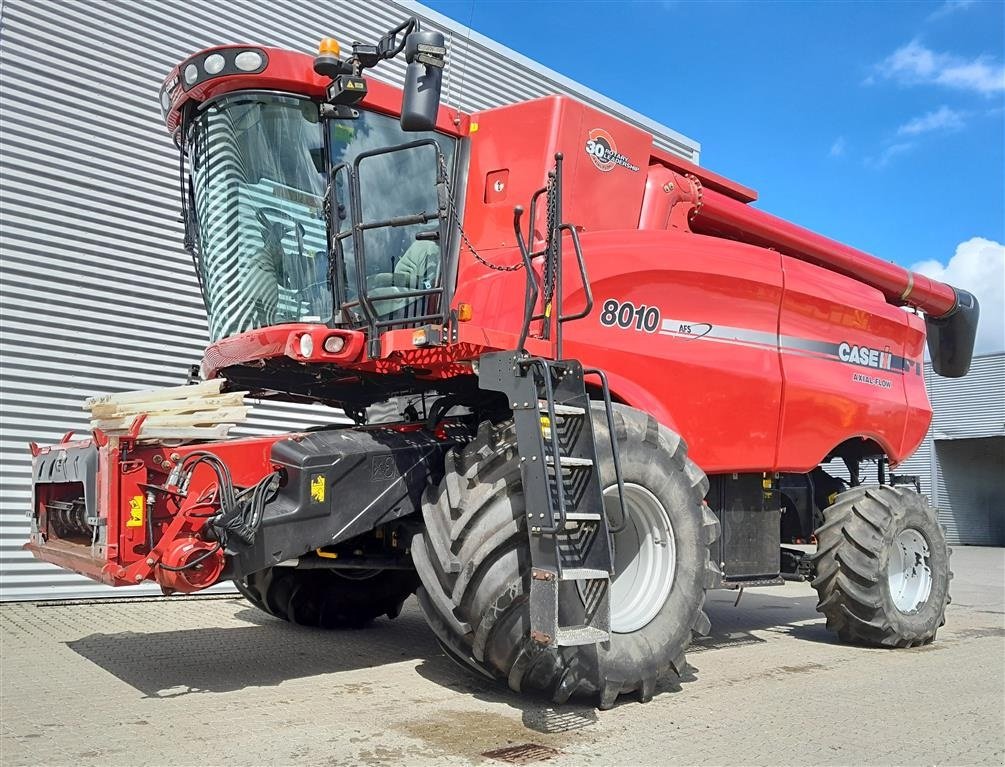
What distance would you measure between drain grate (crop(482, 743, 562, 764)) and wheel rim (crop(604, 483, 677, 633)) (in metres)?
1.10

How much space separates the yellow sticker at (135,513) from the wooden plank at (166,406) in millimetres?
447

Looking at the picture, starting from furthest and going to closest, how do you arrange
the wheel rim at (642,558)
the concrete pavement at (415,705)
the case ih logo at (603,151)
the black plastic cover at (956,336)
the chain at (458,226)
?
the black plastic cover at (956,336), the case ih logo at (603,151), the chain at (458,226), the wheel rim at (642,558), the concrete pavement at (415,705)

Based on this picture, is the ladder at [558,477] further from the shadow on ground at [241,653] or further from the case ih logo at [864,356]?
the case ih logo at [864,356]

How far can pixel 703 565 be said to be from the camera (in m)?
5.05

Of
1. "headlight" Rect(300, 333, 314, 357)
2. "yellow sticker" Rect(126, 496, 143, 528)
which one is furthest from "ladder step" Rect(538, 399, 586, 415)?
"yellow sticker" Rect(126, 496, 143, 528)

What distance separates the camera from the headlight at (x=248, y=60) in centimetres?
504

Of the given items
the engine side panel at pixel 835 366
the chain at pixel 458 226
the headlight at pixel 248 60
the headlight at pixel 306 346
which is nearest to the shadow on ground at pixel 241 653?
the headlight at pixel 306 346

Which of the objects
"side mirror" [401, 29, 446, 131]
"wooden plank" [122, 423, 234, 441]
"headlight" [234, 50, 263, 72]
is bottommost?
"wooden plank" [122, 423, 234, 441]

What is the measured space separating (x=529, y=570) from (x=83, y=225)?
6.36 meters

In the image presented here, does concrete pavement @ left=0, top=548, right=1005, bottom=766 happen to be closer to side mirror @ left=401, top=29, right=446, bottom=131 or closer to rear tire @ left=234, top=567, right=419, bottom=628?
rear tire @ left=234, top=567, right=419, bottom=628

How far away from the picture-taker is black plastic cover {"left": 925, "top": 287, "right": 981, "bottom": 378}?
955 cm

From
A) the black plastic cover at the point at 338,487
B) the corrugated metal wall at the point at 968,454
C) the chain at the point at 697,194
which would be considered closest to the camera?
the black plastic cover at the point at 338,487

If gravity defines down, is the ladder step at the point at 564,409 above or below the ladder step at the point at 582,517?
above

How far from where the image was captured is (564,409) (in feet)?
14.9
